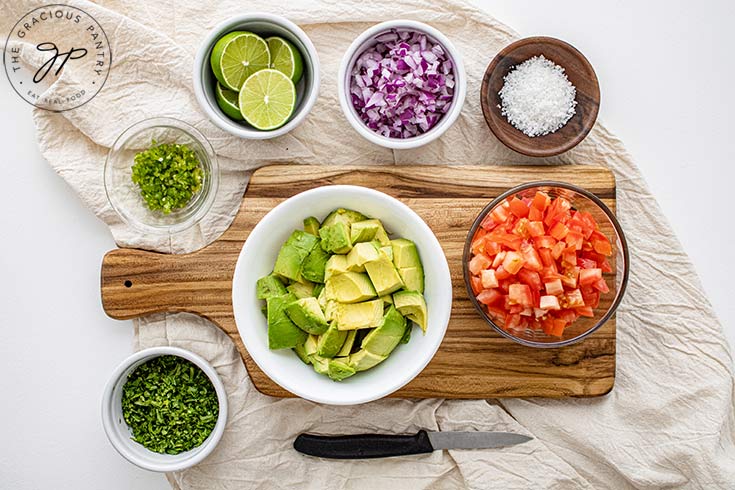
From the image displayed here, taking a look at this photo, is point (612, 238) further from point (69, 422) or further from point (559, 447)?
point (69, 422)

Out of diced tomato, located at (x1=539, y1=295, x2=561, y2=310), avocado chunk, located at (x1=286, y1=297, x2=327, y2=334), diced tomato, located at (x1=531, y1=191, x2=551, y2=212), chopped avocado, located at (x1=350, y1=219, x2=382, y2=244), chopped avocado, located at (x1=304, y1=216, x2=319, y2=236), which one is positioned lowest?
avocado chunk, located at (x1=286, y1=297, x2=327, y2=334)

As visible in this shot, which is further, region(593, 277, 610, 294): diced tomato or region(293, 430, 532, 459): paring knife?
region(293, 430, 532, 459): paring knife

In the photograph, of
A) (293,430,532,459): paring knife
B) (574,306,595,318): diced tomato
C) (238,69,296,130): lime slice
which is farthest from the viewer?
(293,430,532,459): paring knife

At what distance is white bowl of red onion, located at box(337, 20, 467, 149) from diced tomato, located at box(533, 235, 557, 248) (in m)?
0.47

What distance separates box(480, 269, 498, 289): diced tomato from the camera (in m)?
1.95

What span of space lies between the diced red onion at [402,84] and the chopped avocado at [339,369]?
76 cm

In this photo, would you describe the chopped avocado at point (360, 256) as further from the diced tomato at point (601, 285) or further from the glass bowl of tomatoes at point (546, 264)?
the diced tomato at point (601, 285)

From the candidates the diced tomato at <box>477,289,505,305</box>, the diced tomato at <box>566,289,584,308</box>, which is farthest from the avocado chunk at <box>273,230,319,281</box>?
the diced tomato at <box>566,289,584,308</box>

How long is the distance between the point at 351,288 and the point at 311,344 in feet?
0.70

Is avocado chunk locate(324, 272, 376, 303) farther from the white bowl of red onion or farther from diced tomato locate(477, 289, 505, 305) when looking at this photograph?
the white bowl of red onion

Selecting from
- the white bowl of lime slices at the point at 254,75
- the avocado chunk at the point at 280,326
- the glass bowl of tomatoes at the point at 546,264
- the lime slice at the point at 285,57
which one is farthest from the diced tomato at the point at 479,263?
the lime slice at the point at 285,57

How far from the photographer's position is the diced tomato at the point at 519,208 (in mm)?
A: 2025

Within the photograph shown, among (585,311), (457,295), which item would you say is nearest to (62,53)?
(457,295)

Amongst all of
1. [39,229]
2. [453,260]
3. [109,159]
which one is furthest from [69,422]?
[453,260]
